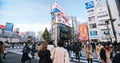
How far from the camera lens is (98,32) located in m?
59.1

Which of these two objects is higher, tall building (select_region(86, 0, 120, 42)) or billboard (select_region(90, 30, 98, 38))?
tall building (select_region(86, 0, 120, 42))

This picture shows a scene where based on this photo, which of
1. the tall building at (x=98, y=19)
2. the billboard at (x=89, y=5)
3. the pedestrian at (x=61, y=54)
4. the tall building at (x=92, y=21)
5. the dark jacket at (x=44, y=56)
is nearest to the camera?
the pedestrian at (x=61, y=54)

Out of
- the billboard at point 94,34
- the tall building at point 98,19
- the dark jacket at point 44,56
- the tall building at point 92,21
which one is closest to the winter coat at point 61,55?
the dark jacket at point 44,56

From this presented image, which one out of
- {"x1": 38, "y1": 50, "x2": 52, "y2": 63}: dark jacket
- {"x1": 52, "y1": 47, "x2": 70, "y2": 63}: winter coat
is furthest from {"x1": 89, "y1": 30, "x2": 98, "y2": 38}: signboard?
Answer: {"x1": 52, "y1": 47, "x2": 70, "y2": 63}: winter coat

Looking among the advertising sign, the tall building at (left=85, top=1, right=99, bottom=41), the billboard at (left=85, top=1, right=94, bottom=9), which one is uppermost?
the billboard at (left=85, top=1, right=94, bottom=9)

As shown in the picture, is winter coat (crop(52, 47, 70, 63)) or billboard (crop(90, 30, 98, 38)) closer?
winter coat (crop(52, 47, 70, 63))

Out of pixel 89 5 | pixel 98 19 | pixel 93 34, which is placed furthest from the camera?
pixel 89 5

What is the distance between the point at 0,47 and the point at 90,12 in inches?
2146

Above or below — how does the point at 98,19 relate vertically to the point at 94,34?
above

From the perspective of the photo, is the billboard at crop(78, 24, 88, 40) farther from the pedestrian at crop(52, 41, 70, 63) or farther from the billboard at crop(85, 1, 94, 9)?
the pedestrian at crop(52, 41, 70, 63)

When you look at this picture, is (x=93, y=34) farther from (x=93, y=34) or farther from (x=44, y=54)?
(x=44, y=54)

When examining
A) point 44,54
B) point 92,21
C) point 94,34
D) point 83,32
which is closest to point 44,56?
point 44,54

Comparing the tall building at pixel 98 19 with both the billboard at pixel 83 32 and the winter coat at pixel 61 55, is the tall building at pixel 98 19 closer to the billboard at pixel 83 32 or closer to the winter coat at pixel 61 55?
the billboard at pixel 83 32

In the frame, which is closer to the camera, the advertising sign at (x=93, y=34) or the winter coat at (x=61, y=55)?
the winter coat at (x=61, y=55)
